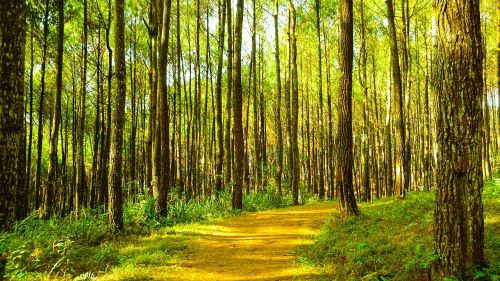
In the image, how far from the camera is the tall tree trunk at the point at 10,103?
199 inches

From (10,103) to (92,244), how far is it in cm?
428

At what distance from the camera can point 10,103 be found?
203 inches

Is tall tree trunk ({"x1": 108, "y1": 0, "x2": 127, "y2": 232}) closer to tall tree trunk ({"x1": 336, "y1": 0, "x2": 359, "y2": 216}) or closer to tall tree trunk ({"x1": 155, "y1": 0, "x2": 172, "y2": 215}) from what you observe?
tall tree trunk ({"x1": 155, "y1": 0, "x2": 172, "y2": 215})

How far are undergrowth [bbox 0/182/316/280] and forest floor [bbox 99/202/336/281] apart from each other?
30cm

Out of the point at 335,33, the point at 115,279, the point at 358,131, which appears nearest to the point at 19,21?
the point at 115,279

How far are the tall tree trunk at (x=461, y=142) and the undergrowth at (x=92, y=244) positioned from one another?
496 centimetres

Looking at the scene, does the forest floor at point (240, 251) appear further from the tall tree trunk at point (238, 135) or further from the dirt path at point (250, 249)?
the tall tree trunk at point (238, 135)

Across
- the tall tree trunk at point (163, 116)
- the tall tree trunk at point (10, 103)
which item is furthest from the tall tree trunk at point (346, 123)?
the tall tree trunk at point (10, 103)

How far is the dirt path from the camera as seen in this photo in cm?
610

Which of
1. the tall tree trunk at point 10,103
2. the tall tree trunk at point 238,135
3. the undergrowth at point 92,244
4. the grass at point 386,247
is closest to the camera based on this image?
the grass at point 386,247

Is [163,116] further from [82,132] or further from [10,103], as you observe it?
[82,132]

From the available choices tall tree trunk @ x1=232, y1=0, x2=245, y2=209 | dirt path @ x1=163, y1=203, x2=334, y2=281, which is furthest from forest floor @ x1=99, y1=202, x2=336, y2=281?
tall tree trunk @ x1=232, y1=0, x2=245, y2=209

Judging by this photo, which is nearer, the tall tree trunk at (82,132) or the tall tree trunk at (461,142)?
the tall tree trunk at (461,142)

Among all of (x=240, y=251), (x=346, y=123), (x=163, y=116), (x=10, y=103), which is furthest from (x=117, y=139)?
(x=346, y=123)
